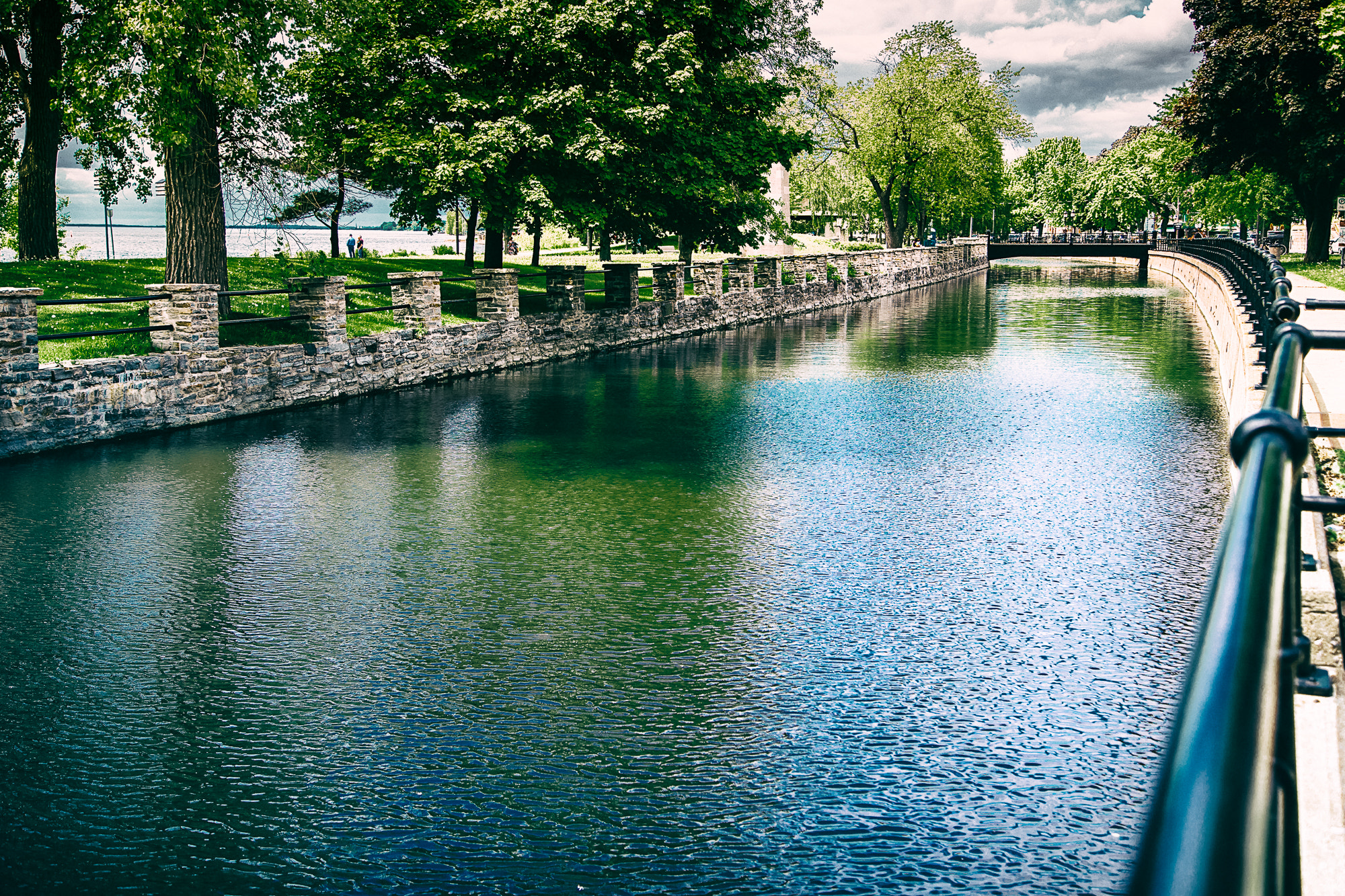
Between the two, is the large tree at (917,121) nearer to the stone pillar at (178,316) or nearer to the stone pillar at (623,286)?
the stone pillar at (623,286)

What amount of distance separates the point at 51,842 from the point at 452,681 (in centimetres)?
208

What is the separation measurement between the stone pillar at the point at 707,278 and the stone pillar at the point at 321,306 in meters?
13.7

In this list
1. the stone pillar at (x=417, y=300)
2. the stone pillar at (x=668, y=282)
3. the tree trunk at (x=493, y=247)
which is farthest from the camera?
→ the tree trunk at (x=493, y=247)

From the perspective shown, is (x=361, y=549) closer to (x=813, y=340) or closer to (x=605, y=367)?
(x=605, y=367)

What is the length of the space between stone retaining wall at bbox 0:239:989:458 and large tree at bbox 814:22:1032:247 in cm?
3520

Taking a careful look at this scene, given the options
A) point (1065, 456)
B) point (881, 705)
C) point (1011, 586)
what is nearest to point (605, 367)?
point (1065, 456)

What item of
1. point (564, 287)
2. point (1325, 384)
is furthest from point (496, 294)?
point (1325, 384)

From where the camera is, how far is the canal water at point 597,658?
4445mm

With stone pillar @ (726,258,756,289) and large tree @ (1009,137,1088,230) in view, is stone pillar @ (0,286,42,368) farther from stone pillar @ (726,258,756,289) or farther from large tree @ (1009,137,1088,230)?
large tree @ (1009,137,1088,230)

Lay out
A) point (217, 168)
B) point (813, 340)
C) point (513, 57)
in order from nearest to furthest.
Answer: point (217, 168) < point (513, 57) < point (813, 340)

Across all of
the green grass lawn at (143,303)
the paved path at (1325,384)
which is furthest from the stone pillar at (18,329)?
the paved path at (1325,384)

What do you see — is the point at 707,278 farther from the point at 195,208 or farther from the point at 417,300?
the point at 195,208

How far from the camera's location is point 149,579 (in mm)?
8031

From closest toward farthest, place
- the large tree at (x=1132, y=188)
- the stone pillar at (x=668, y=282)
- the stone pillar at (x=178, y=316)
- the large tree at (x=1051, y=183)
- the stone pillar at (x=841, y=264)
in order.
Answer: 1. the stone pillar at (x=178, y=316)
2. the stone pillar at (x=668, y=282)
3. the stone pillar at (x=841, y=264)
4. the large tree at (x=1132, y=188)
5. the large tree at (x=1051, y=183)
